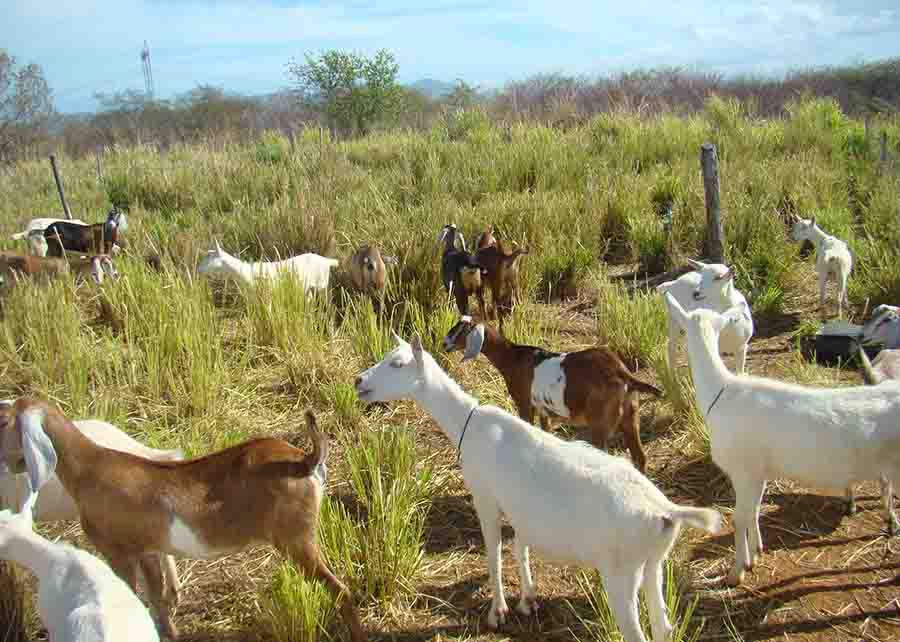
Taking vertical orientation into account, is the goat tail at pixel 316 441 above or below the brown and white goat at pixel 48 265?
above

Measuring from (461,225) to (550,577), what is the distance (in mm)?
5710

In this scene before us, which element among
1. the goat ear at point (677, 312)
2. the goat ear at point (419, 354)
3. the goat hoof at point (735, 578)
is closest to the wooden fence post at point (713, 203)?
the goat ear at point (677, 312)

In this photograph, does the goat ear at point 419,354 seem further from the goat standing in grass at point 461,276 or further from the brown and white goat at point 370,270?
the brown and white goat at point 370,270

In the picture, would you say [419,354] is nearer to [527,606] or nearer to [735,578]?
[527,606]

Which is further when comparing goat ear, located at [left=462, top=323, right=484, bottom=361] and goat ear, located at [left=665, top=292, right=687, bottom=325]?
goat ear, located at [left=462, top=323, right=484, bottom=361]

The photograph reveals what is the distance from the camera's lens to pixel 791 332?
21.7 ft

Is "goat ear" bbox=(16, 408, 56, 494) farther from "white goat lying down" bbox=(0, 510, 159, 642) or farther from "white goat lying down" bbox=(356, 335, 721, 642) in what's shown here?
"white goat lying down" bbox=(356, 335, 721, 642)

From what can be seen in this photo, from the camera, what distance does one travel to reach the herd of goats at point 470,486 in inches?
107

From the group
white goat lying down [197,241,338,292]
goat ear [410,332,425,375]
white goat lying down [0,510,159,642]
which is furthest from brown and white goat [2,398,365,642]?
white goat lying down [197,241,338,292]

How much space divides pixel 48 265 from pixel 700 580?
Answer: 7.37 m

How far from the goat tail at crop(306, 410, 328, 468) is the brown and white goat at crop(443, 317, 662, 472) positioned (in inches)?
62.3

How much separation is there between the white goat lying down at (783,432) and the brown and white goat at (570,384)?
0.46 m

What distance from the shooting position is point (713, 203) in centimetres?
746

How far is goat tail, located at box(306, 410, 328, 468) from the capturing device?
9.90ft
